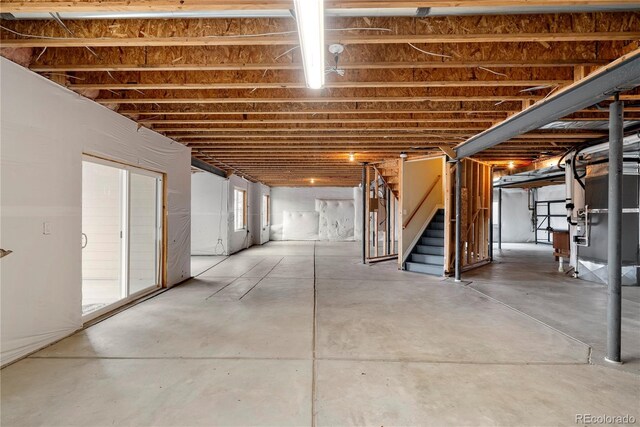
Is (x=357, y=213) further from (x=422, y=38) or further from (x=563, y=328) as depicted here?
(x=422, y=38)

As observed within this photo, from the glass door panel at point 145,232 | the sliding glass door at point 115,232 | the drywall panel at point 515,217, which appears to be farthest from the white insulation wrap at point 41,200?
the drywall panel at point 515,217

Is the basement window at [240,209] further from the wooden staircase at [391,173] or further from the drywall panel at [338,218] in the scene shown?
the wooden staircase at [391,173]

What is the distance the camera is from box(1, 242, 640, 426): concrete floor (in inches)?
71.8

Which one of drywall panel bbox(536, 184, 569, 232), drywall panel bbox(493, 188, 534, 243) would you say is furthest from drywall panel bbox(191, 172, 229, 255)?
drywall panel bbox(536, 184, 569, 232)

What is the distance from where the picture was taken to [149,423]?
1.71 m

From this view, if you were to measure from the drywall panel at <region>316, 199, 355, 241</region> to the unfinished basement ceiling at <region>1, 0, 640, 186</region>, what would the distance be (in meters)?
8.17

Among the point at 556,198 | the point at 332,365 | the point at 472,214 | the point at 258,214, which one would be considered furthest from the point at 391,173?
the point at 556,198

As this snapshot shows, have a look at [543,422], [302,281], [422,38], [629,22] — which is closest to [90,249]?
[302,281]

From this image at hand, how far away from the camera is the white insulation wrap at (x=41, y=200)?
2371 mm

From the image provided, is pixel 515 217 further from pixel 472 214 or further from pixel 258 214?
pixel 258 214

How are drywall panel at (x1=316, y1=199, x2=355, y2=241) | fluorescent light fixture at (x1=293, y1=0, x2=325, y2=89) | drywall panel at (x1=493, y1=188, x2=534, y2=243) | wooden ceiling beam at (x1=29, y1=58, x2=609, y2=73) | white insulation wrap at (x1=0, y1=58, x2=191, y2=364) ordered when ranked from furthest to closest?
drywall panel at (x1=316, y1=199, x2=355, y2=241) < drywall panel at (x1=493, y1=188, x2=534, y2=243) < wooden ceiling beam at (x1=29, y1=58, x2=609, y2=73) < white insulation wrap at (x1=0, y1=58, x2=191, y2=364) < fluorescent light fixture at (x1=293, y1=0, x2=325, y2=89)

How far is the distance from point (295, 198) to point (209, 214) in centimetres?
510

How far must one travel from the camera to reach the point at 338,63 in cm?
255

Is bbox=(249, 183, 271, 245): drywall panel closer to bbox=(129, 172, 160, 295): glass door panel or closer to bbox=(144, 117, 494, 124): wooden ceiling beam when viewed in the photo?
bbox=(129, 172, 160, 295): glass door panel
